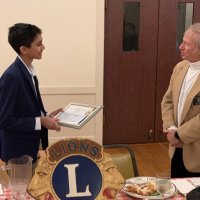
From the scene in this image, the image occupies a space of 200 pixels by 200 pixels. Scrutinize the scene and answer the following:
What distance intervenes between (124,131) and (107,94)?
0.53 meters

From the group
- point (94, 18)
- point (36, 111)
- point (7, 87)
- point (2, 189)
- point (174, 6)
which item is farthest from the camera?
point (174, 6)

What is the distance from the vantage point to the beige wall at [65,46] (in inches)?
166

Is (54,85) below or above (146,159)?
above

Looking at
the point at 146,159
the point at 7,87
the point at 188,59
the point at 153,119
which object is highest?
the point at 188,59

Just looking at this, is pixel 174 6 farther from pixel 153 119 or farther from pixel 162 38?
pixel 153 119

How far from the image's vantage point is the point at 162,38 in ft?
15.7

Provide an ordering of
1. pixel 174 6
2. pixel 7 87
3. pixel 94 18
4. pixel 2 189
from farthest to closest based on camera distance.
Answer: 1. pixel 174 6
2. pixel 94 18
3. pixel 7 87
4. pixel 2 189

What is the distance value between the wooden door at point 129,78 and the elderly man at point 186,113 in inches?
78.9

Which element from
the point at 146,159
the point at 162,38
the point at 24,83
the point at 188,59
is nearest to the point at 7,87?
the point at 24,83

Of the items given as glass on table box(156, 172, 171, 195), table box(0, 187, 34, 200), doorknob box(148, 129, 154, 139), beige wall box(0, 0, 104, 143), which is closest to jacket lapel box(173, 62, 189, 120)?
glass on table box(156, 172, 171, 195)

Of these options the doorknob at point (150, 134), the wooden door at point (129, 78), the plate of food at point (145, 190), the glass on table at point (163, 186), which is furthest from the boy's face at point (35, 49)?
the doorknob at point (150, 134)

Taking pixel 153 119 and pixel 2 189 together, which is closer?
pixel 2 189

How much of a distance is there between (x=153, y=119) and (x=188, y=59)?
2.41 m

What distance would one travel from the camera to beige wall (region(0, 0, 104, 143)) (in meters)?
4.21
